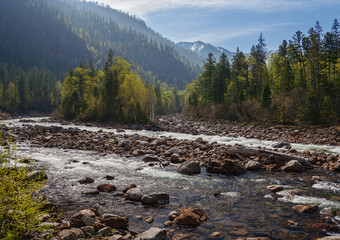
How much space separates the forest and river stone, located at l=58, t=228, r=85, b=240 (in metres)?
34.4

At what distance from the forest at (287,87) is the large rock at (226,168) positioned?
2554cm

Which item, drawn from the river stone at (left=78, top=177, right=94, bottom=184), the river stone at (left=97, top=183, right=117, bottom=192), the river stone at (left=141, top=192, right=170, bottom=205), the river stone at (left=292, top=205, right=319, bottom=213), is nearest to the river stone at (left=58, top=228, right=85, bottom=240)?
the river stone at (left=141, top=192, right=170, bottom=205)

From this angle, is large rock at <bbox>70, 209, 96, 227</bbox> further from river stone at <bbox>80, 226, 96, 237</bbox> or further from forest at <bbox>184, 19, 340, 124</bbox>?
forest at <bbox>184, 19, 340, 124</bbox>

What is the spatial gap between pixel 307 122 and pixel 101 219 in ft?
110

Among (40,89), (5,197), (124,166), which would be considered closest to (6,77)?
(40,89)

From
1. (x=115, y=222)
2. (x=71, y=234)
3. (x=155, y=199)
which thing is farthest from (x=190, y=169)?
(x=71, y=234)

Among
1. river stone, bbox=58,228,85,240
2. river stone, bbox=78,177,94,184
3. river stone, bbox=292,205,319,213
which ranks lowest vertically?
river stone, bbox=292,205,319,213

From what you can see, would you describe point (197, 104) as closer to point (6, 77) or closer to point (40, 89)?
point (40, 89)

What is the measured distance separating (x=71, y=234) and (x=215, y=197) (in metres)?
5.29

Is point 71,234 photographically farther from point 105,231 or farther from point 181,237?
point 181,237

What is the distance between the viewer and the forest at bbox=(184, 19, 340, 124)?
32.7 metres

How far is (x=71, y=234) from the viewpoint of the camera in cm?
503

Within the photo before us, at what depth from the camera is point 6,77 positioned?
10256 centimetres

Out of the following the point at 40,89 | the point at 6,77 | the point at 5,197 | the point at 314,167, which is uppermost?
the point at 6,77
